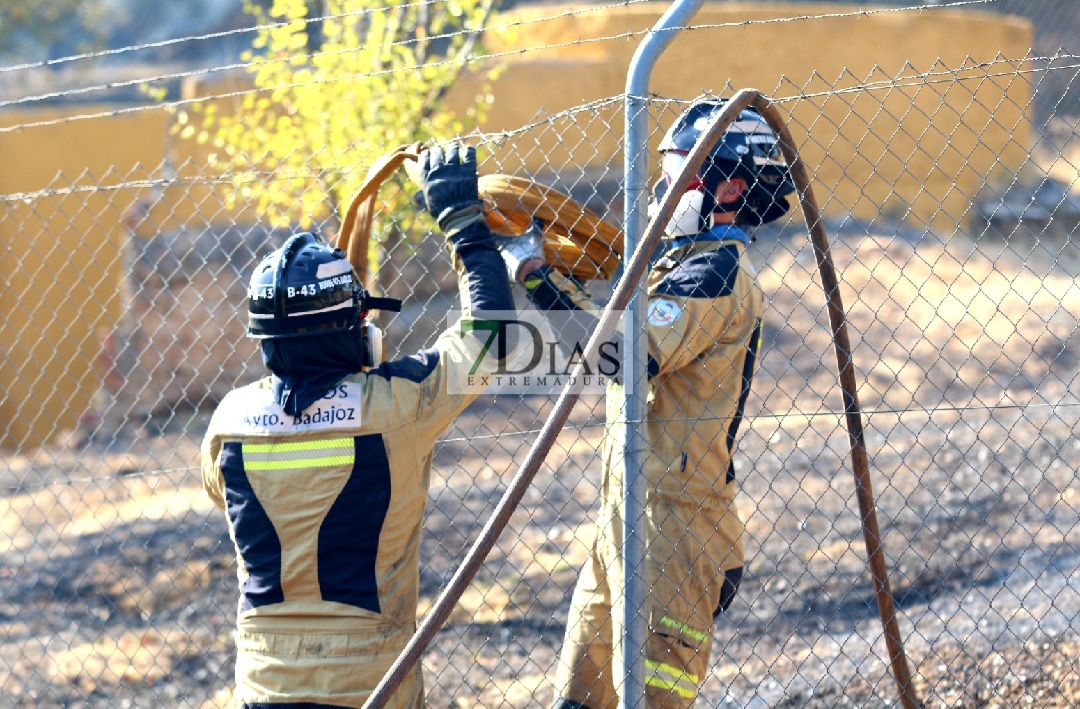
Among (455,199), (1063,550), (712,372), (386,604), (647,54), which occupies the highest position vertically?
(647,54)

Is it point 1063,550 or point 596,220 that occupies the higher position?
point 596,220

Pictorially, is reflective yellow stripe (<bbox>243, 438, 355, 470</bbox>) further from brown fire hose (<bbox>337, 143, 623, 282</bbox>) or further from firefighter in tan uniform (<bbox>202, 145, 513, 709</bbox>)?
brown fire hose (<bbox>337, 143, 623, 282</bbox>)

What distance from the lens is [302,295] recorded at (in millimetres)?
2891

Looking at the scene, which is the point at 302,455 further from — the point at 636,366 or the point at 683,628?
the point at 683,628

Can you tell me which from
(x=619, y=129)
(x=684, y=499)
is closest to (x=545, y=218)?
(x=684, y=499)

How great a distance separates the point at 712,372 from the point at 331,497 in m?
1.29

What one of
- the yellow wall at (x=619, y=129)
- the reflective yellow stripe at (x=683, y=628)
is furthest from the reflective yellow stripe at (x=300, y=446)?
the yellow wall at (x=619, y=129)

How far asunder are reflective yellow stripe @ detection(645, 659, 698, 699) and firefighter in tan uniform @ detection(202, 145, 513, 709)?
87 cm

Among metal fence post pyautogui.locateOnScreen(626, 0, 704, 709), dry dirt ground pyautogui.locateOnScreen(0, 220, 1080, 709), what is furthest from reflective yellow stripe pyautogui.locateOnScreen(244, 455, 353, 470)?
dry dirt ground pyautogui.locateOnScreen(0, 220, 1080, 709)

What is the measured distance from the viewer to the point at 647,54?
9.96ft

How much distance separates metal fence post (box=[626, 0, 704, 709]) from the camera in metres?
3.04

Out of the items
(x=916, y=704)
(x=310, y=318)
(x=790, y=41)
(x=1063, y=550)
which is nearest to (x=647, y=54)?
(x=310, y=318)

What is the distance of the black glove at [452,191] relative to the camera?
10.1 ft

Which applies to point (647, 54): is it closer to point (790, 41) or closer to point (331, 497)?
point (331, 497)
